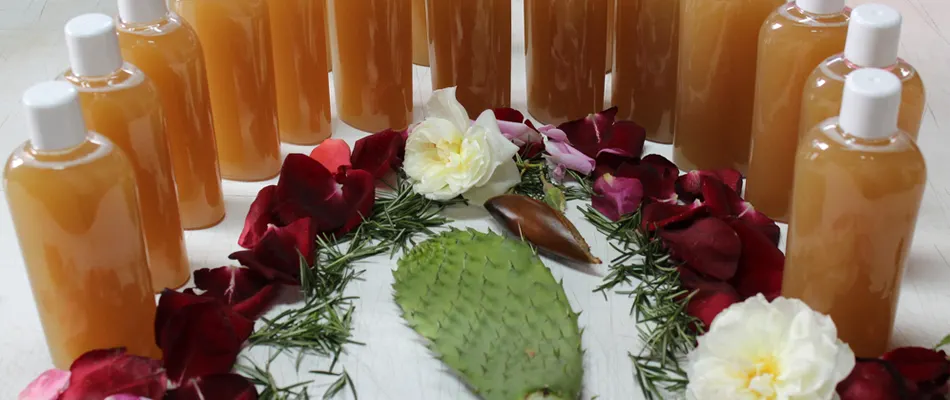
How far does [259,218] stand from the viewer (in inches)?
29.4

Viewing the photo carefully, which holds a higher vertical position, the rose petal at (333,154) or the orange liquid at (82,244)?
the orange liquid at (82,244)

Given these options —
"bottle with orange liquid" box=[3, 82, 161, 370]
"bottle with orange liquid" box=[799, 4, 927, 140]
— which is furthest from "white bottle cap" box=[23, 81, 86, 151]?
"bottle with orange liquid" box=[799, 4, 927, 140]

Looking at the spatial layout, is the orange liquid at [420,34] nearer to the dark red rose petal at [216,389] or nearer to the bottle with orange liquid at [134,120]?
the bottle with orange liquid at [134,120]

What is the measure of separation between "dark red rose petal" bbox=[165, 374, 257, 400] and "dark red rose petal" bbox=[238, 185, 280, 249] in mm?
165

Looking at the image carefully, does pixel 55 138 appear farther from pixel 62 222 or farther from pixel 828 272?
pixel 828 272

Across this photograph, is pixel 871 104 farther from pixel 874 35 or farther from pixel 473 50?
pixel 473 50

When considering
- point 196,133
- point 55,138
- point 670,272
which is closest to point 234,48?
point 196,133

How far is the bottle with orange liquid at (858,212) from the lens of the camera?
0.55 meters

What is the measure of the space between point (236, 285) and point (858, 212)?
39 cm

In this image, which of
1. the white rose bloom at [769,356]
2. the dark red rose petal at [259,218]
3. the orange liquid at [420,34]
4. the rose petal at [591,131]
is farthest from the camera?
the orange liquid at [420,34]

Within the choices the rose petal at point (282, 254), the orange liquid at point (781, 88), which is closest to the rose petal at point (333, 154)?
the rose petal at point (282, 254)

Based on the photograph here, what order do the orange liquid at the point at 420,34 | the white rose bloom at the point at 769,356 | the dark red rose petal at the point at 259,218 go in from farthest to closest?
the orange liquid at the point at 420,34 < the dark red rose petal at the point at 259,218 < the white rose bloom at the point at 769,356

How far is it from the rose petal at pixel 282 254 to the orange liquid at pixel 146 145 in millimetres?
50

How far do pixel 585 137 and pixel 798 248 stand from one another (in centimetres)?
29
